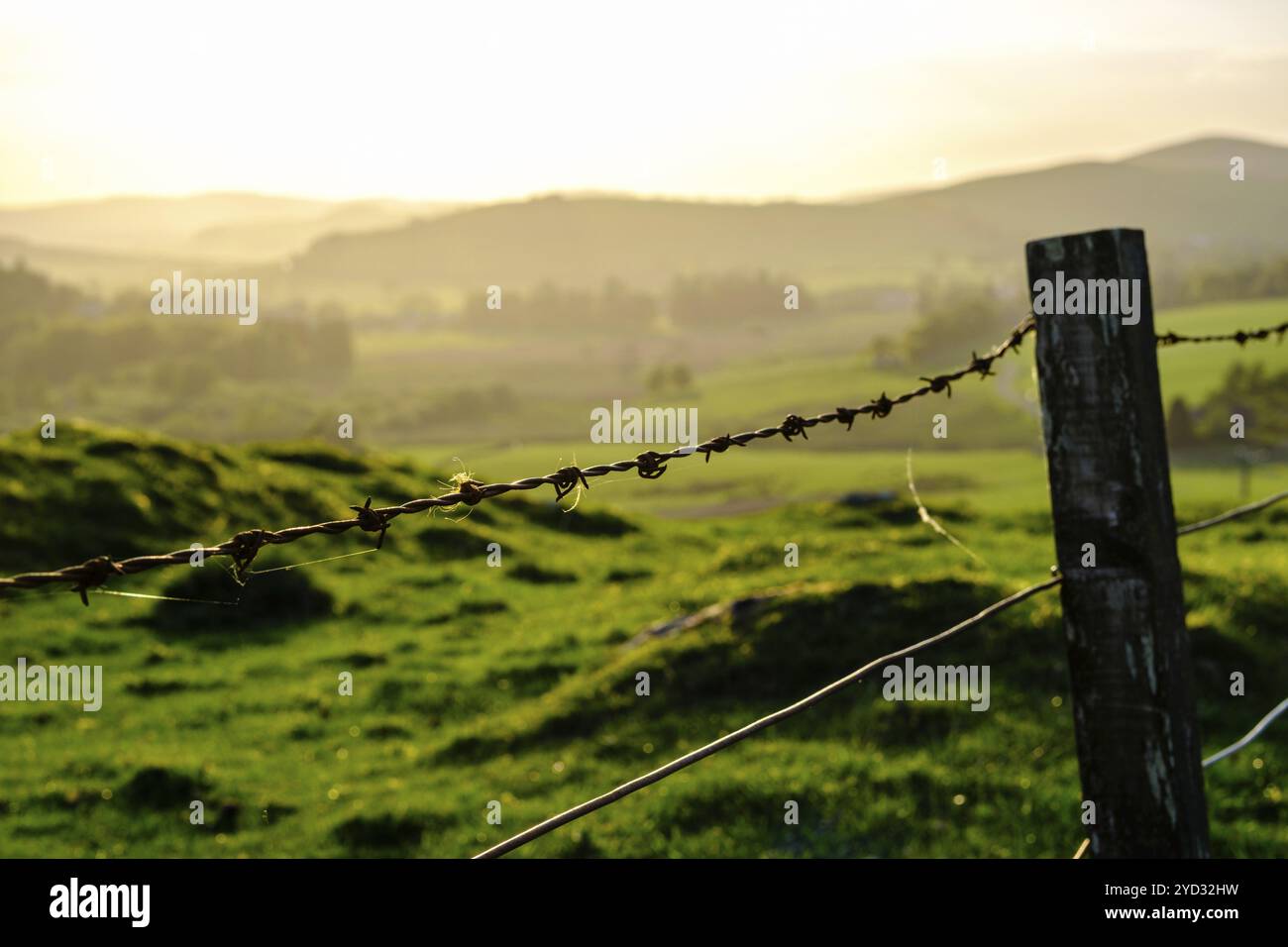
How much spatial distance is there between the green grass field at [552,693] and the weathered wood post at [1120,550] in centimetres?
183

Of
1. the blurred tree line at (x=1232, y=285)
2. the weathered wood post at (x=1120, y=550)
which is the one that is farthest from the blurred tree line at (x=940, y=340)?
the weathered wood post at (x=1120, y=550)

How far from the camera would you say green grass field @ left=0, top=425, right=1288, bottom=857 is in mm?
9133

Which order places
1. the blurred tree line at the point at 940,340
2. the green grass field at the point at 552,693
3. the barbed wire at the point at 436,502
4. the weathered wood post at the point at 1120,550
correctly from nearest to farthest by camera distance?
the barbed wire at the point at 436,502 < the weathered wood post at the point at 1120,550 < the green grass field at the point at 552,693 < the blurred tree line at the point at 940,340

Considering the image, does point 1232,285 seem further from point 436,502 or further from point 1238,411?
point 436,502

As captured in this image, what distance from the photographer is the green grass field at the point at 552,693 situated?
30.0 ft

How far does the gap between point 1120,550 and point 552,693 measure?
420 inches

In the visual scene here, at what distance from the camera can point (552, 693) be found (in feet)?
44.4

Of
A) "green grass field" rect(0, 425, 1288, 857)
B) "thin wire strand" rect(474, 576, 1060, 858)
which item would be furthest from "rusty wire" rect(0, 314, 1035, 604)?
"thin wire strand" rect(474, 576, 1060, 858)

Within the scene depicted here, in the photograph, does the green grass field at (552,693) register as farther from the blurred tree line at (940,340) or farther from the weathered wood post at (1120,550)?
the blurred tree line at (940,340)

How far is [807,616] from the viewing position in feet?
42.3

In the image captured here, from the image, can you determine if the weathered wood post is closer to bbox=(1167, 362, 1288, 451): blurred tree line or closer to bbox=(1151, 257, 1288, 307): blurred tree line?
bbox=(1167, 362, 1288, 451): blurred tree line

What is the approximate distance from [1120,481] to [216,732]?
13.2 m
